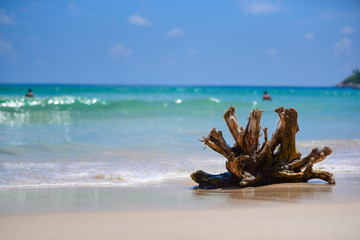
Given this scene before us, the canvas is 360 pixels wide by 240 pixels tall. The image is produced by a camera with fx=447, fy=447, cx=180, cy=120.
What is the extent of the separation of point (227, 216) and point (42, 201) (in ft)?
7.40

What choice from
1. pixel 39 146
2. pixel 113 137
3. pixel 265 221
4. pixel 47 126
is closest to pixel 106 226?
pixel 265 221

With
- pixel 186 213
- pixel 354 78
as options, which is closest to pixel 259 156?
pixel 186 213

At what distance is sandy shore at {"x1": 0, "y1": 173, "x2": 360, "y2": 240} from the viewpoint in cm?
400

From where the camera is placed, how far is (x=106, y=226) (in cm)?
421

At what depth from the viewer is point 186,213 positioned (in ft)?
15.3

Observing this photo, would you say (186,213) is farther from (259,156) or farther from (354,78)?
(354,78)

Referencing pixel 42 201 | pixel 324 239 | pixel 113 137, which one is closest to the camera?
pixel 324 239

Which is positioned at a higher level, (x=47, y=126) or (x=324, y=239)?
(x=47, y=126)

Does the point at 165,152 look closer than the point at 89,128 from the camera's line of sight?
Yes

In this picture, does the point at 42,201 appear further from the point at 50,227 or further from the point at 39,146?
the point at 39,146

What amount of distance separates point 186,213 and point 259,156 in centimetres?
182

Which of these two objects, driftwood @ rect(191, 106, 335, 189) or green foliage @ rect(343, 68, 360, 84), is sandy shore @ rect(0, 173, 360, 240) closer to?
driftwood @ rect(191, 106, 335, 189)

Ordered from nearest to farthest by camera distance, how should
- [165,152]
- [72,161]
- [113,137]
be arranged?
1. [72,161]
2. [165,152]
3. [113,137]

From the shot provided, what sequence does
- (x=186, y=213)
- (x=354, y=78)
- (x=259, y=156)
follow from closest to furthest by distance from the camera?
(x=186, y=213), (x=259, y=156), (x=354, y=78)
